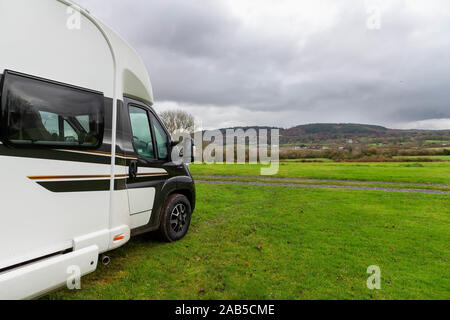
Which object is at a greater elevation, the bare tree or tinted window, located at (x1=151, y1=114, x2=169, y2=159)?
the bare tree

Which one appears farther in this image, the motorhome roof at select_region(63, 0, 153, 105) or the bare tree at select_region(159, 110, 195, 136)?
the bare tree at select_region(159, 110, 195, 136)

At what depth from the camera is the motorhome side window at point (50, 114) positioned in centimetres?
223

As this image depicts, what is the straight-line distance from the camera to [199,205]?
27.6ft

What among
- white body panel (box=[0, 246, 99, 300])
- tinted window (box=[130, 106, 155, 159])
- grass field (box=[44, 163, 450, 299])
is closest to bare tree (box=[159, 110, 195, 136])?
grass field (box=[44, 163, 450, 299])

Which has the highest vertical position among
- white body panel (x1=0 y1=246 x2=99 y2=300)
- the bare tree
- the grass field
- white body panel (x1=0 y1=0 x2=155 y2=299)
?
the bare tree

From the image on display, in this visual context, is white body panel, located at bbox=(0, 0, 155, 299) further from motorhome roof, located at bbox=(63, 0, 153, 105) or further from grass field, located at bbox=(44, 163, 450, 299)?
grass field, located at bbox=(44, 163, 450, 299)

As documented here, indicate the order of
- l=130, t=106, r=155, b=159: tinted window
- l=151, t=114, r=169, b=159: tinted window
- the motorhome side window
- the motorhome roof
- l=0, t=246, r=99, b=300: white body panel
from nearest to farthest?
l=0, t=246, r=99, b=300: white body panel < the motorhome side window < the motorhome roof < l=130, t=106, r=155, b=159: tinted window < l=151, t=114, r=169, b=159: tinted window

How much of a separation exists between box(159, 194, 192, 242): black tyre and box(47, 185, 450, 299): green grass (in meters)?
0.19

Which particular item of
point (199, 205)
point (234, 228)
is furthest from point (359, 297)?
point (199, 205)

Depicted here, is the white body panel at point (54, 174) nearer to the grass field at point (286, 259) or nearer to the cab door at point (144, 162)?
the cab door at point (144, 162)

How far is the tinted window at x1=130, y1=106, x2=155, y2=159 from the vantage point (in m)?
3.92

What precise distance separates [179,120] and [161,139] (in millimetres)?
33959

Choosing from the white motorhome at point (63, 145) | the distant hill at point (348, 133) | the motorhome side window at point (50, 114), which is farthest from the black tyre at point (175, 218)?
the distant hill at point (348, 133)

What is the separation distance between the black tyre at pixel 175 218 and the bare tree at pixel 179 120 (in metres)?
30.8
